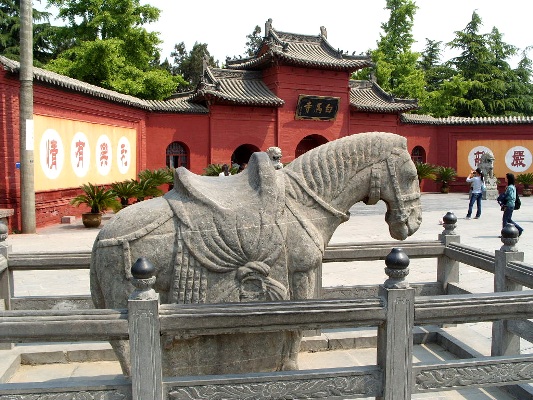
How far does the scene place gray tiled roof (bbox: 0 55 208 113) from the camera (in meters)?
11.1

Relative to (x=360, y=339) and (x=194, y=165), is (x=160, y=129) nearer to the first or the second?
(x=194, y=165)

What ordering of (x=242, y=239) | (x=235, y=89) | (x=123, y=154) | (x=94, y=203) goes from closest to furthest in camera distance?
(x=242, y=239) < (x=94, y=203) < (x=123, y=154) < (x=235, y=89)

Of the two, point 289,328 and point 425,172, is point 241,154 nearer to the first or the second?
point 425,172

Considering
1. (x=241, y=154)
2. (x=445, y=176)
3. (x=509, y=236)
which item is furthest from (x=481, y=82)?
(x=509, y=236)

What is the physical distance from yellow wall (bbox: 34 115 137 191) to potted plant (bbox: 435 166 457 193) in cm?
1380

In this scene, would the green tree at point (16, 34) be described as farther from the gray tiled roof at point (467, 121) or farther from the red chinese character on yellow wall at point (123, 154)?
the gray tiled roof at point (467, 121)

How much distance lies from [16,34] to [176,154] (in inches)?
544

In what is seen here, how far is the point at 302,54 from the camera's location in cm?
2053

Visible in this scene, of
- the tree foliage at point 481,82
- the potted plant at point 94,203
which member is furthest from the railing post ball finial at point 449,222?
the tree foliage at point 481,82

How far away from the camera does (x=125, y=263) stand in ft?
8.73

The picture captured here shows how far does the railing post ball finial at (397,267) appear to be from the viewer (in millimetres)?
2311

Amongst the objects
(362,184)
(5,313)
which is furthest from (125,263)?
(362,184)

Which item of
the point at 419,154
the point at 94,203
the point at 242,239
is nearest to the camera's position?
the point at 242,239

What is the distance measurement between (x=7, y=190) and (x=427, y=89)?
96.2 feet
